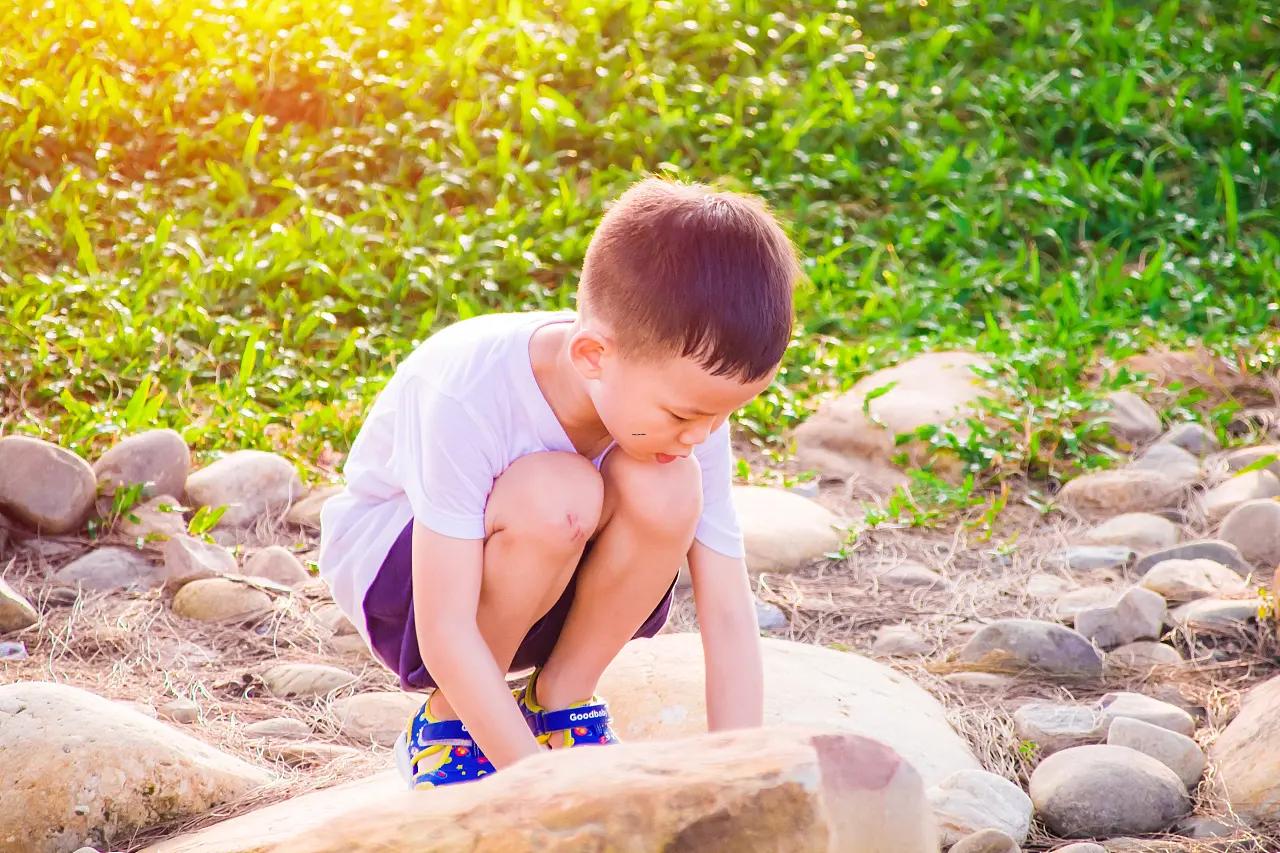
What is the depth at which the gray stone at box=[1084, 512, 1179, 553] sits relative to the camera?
3.45m

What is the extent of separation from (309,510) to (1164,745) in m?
2.11

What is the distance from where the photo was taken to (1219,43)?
634 cm

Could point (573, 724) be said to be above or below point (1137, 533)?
above

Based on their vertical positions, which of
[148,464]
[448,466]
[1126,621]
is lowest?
[1126,621]

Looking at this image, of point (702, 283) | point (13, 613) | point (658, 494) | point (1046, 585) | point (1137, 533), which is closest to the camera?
point (702, 283)

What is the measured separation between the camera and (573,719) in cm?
213

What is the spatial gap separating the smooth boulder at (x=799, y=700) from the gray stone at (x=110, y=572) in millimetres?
1245

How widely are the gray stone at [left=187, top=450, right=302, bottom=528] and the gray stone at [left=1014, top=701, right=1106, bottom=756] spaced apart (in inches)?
76.0

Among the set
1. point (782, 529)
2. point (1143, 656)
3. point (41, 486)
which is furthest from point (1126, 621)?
point (41, 486)

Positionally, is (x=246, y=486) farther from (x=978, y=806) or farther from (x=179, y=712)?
(x=978, y=806)

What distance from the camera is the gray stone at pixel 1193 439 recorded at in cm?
399

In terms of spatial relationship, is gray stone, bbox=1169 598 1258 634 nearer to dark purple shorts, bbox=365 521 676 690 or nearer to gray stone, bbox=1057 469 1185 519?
gray stone, bbox=1057 469 1185 519

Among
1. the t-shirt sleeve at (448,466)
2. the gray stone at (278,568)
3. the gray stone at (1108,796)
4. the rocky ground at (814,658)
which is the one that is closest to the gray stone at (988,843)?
the rocky ground at (814,658)

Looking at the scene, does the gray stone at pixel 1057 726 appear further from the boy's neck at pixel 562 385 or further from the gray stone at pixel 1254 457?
the gray stone at pixel 1254 457
